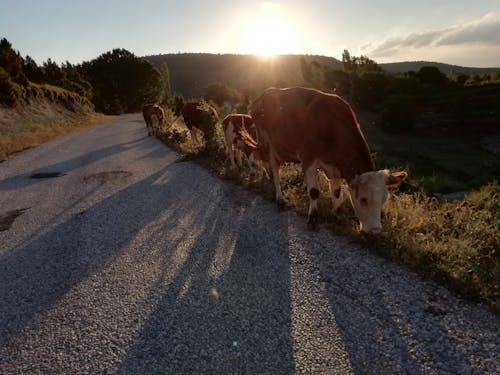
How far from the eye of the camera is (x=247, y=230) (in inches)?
272

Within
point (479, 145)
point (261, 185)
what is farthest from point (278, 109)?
point (479, 145)

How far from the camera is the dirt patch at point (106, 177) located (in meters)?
11.9

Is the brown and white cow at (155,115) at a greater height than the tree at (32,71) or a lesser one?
lesser

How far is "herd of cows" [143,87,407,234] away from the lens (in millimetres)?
5480

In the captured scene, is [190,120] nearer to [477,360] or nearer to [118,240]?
[118,240]

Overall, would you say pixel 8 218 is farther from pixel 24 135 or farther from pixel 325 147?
pixel 24 135

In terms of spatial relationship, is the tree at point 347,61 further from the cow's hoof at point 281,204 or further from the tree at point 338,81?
the cow's hoof at point 281,204

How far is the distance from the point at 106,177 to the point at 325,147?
8.28 meters

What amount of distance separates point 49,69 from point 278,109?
192ft

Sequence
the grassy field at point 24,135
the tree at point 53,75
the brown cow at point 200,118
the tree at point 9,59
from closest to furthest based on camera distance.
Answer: the brown cow at point 200,118
the grassy field at point 24,135
the tree at point 9,59
the tree at point 53,75

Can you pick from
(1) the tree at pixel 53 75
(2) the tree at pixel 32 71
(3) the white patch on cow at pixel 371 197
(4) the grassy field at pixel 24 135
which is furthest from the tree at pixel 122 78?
(3) the white patch on cow at pixel 371 197

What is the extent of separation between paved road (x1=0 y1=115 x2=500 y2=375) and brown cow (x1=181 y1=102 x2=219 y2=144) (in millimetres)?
7621

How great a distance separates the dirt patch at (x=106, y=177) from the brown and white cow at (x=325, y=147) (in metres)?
5.87

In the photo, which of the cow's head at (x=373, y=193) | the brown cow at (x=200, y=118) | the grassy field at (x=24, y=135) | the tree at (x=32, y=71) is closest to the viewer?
the cow's head at (x=373, y=193)
